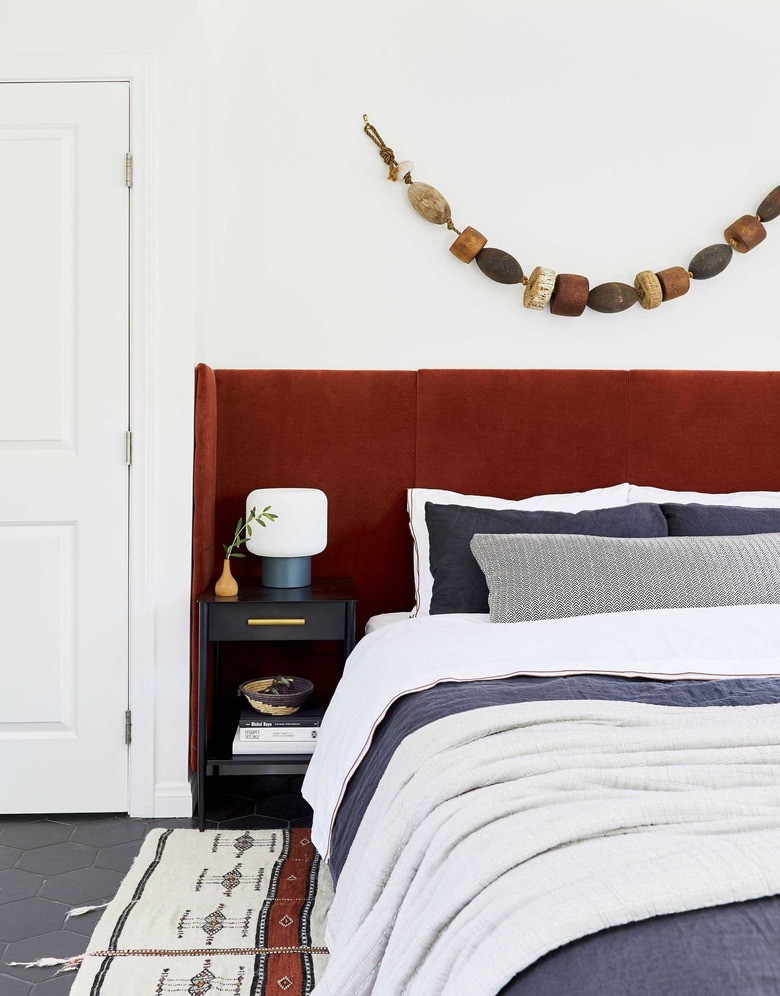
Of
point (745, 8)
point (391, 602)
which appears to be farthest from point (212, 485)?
point (745, 8)

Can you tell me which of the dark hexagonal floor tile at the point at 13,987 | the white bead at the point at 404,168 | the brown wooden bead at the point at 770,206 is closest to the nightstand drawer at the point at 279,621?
the dark hexagonal floor tile at the point at 13,987

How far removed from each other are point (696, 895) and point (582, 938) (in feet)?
0.45

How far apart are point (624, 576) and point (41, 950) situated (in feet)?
5.59

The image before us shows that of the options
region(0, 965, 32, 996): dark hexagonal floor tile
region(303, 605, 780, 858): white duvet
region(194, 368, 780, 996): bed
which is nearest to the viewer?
region(194, 368, 780, 996): bed

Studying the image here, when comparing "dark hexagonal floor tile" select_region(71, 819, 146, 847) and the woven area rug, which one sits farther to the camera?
"dark hexagonal floor tile" select_region(71, 819, 146, 847)

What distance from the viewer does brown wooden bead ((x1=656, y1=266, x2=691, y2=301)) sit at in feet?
10.5

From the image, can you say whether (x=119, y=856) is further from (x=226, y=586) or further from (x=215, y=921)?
(x=226, y=586)

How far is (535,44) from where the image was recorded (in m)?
3.21

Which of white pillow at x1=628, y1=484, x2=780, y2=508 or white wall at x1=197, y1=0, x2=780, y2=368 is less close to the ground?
white wall at x1=197, y1=0, x2=780, y2=368

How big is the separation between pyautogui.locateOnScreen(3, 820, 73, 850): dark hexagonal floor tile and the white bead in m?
2.35

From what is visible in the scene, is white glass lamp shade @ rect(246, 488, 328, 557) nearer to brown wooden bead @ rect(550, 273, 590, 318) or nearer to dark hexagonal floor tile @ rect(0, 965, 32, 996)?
brown wooden bead @ rect(550, 273, 590, 318)

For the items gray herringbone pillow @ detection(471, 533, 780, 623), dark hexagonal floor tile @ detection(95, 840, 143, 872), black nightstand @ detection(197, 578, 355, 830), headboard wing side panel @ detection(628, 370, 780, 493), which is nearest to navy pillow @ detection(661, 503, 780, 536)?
gray herringbone pillow @ detection(471, 533, 780, 623)

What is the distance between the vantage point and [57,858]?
2.57 meters

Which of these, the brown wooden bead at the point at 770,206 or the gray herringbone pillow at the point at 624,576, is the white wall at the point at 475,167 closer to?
the brown wooden bead at the point at 770,206
